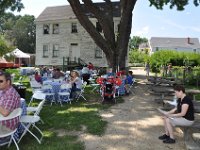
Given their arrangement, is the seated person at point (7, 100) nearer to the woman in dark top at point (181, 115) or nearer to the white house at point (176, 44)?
the woman in dark top at point (181, 115)

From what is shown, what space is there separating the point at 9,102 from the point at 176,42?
281 feet

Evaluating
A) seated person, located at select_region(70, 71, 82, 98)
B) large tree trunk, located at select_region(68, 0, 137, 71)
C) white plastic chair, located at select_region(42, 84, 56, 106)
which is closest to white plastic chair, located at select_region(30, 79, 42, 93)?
white plastic chair, located at select_region(42, 84, 56, 106)

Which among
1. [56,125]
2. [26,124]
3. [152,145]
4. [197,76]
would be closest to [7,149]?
[26,124]

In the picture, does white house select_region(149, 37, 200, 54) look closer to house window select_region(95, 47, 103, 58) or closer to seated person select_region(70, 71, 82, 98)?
house window select_region(95, 47, 103, 58)

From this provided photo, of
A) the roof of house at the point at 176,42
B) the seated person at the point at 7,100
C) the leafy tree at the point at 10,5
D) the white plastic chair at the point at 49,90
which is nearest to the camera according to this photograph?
the seated person at the point at 7,100

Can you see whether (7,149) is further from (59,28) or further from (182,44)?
(182,44)

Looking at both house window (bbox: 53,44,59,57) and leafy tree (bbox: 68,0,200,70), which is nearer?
leafy tree (bbox: 68,0,200,70)

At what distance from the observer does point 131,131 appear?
9156 millimetres

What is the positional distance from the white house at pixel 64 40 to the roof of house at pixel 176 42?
4978 centimetres

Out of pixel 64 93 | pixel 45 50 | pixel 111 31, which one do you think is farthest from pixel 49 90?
pixel 45 50

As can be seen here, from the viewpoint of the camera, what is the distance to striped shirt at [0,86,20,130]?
6929 millimetres

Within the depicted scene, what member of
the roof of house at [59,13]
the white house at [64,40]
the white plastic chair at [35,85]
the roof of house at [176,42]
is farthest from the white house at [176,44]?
the white plastic chair at [35,85]

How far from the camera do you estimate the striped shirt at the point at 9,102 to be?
693cm

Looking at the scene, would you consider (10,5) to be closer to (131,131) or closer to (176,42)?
(131,131)
